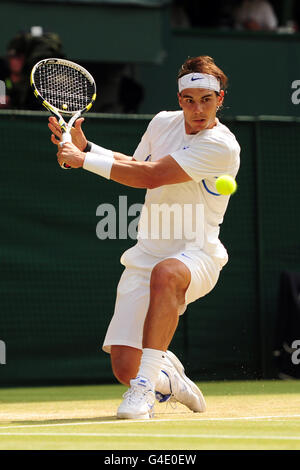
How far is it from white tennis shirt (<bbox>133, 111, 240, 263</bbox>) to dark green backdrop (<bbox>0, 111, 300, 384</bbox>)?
92.4 inches

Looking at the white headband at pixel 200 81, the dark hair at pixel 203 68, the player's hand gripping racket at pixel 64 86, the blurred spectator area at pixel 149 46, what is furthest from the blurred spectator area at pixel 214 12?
the white headband at pixel 200 81

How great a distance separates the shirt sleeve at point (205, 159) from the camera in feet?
18.0

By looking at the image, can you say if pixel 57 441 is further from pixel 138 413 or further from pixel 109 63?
pixel 109 63

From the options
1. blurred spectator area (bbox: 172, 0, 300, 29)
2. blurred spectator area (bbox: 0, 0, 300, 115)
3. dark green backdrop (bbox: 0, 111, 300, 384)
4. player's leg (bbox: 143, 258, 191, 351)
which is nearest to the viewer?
player's leg (bbox: 143, 258, 191, 351)

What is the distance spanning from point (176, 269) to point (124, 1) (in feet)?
23.8

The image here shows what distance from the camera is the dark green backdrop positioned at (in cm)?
798

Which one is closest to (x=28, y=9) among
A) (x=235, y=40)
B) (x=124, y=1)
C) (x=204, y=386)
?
(x=124, y=1)

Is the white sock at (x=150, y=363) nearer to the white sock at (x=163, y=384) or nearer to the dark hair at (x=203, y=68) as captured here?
the white sock at (x=163, y=384)

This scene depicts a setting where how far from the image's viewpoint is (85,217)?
8141mm

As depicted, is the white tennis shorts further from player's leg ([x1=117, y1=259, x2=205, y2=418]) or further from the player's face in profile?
the player's face in profile

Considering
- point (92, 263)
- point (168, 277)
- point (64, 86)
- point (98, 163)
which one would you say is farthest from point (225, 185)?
point (92, 263)

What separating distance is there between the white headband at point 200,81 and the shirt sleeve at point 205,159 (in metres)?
0.28

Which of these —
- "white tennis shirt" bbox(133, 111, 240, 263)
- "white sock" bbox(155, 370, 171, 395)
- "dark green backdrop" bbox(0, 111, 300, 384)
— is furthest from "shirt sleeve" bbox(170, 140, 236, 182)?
"dark green backdrop" bbox(0, 111, 300, 384)
